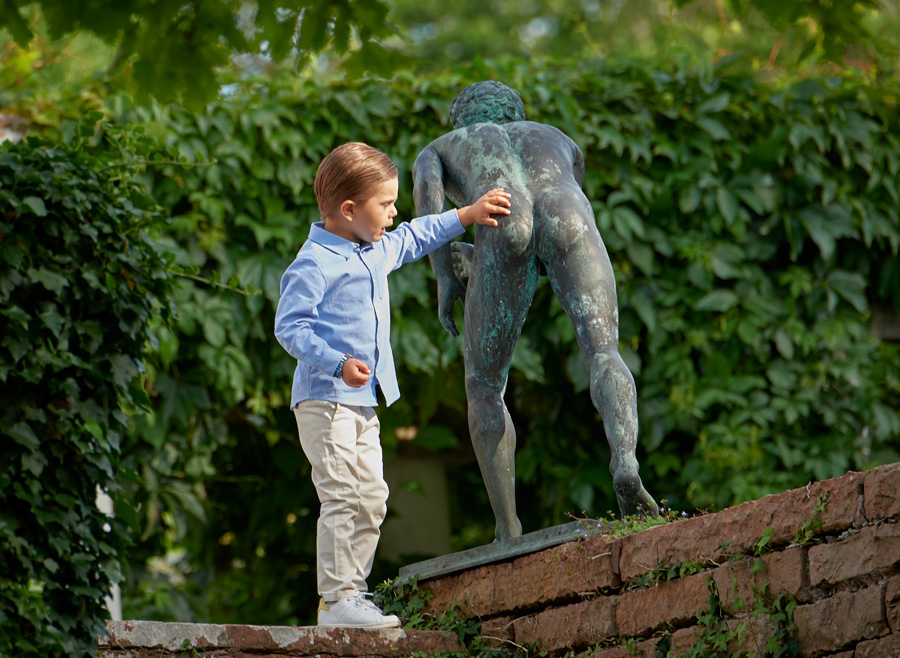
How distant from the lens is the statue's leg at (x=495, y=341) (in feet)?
12.6

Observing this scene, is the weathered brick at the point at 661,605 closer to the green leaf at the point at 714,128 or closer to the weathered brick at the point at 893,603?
the weathered brick at the point at 893,603

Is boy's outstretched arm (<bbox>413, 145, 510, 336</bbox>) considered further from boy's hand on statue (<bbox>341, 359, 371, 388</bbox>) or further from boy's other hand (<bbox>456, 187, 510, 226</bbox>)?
boy's hand on statue (<bbox>341, 359, 371, 388</bbox>)

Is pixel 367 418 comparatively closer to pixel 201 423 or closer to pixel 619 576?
pixel 619 576

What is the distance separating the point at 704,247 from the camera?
6.09m

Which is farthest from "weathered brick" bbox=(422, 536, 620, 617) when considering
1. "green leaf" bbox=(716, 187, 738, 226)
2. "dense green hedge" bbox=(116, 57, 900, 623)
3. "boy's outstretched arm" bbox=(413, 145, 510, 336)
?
"green leaf" bbox=(716, 187, 738, 226)

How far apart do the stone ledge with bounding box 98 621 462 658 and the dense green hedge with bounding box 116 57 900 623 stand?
2.36m

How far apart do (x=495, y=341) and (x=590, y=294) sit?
1.17 feet

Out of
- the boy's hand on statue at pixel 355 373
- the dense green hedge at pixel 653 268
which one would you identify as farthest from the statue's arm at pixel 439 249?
the dense green hedge at pixel 653 268

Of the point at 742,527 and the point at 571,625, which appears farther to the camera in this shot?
the point at 571,625

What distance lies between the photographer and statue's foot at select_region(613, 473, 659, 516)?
3.56 meters

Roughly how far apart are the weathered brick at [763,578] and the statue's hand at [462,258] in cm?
143

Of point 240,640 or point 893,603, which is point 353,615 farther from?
point 893,603

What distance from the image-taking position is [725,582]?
2.99 m

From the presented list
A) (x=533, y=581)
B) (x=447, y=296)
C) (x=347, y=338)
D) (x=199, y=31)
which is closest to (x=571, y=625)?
(x=533, y=581)
